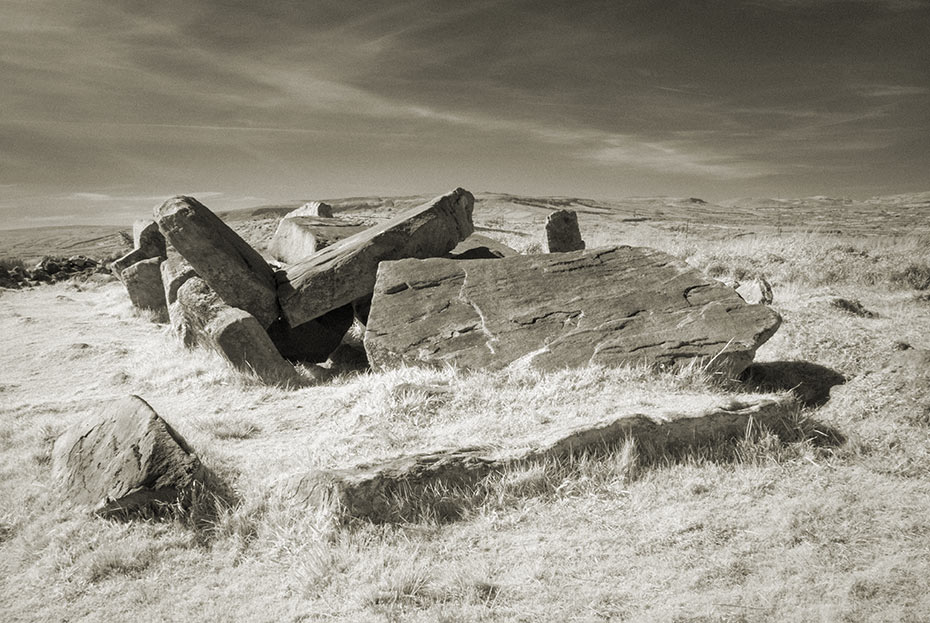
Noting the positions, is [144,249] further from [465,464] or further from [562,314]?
[465,464]

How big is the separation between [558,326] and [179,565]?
4.50 meters

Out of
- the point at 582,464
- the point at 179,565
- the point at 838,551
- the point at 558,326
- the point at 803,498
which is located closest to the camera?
the point at 838,551

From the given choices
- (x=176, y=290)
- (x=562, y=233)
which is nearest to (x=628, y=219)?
(x=562, y=233)

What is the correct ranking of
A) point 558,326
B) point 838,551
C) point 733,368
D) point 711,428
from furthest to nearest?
1. point 558,326
2. point 733,368
3. point 711,428
4. point 838,551

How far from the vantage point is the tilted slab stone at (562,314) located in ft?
20.7

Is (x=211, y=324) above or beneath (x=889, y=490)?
above

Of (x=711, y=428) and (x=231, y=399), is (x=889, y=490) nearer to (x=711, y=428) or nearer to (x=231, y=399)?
(x=711, y=428)

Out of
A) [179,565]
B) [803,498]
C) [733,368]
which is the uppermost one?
[733,368]

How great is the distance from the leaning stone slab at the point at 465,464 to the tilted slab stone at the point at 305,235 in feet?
23.0

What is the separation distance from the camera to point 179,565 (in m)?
3.74

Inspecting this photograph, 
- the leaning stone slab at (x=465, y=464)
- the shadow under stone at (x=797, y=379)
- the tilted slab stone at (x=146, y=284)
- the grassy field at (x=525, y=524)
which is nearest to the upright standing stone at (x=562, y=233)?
the shadow under stone at (x=797, y=379)

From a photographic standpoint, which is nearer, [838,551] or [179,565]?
[838,551]

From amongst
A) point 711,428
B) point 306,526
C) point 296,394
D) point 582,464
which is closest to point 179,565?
point 306,526

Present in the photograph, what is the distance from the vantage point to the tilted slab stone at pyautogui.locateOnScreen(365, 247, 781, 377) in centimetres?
630
